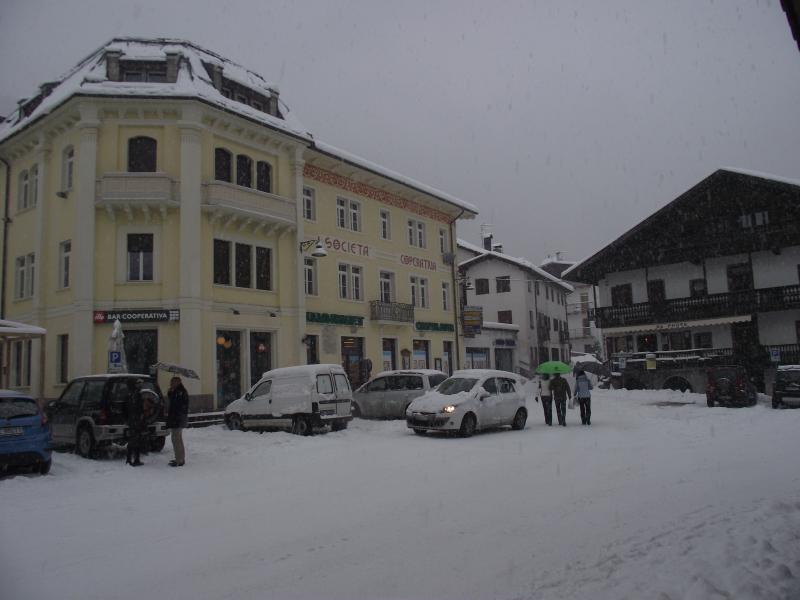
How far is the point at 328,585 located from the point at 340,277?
2540cm

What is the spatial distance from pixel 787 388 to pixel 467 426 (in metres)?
12.8

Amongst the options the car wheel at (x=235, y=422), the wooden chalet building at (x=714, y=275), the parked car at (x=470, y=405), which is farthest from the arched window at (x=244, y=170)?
the wooden chalet building at (x=714, y=275)

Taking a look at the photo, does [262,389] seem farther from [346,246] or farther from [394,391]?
[346,246]

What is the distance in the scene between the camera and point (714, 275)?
3778 centimetres

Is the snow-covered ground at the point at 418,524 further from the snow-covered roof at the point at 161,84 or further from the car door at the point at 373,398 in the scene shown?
the snow-covered roof at the point at 161,84

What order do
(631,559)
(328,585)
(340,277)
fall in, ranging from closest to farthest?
(328,585) → (631,559) → (340,277)

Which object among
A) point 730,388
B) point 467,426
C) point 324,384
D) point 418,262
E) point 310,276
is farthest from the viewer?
point 418,262

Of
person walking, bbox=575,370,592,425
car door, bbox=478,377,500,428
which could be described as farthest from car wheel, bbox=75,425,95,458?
→ person walking, bbox=575,370,592,425

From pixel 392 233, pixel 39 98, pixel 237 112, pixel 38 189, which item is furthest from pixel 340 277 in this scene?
pixel 39 98

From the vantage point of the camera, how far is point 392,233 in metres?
34.2

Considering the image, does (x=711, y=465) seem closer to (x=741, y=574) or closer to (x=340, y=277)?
(x=741, y=574)

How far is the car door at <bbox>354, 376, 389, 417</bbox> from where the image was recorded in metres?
22.3

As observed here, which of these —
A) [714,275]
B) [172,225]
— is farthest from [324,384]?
[714,275]

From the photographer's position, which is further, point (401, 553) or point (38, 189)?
point (38, 189)
